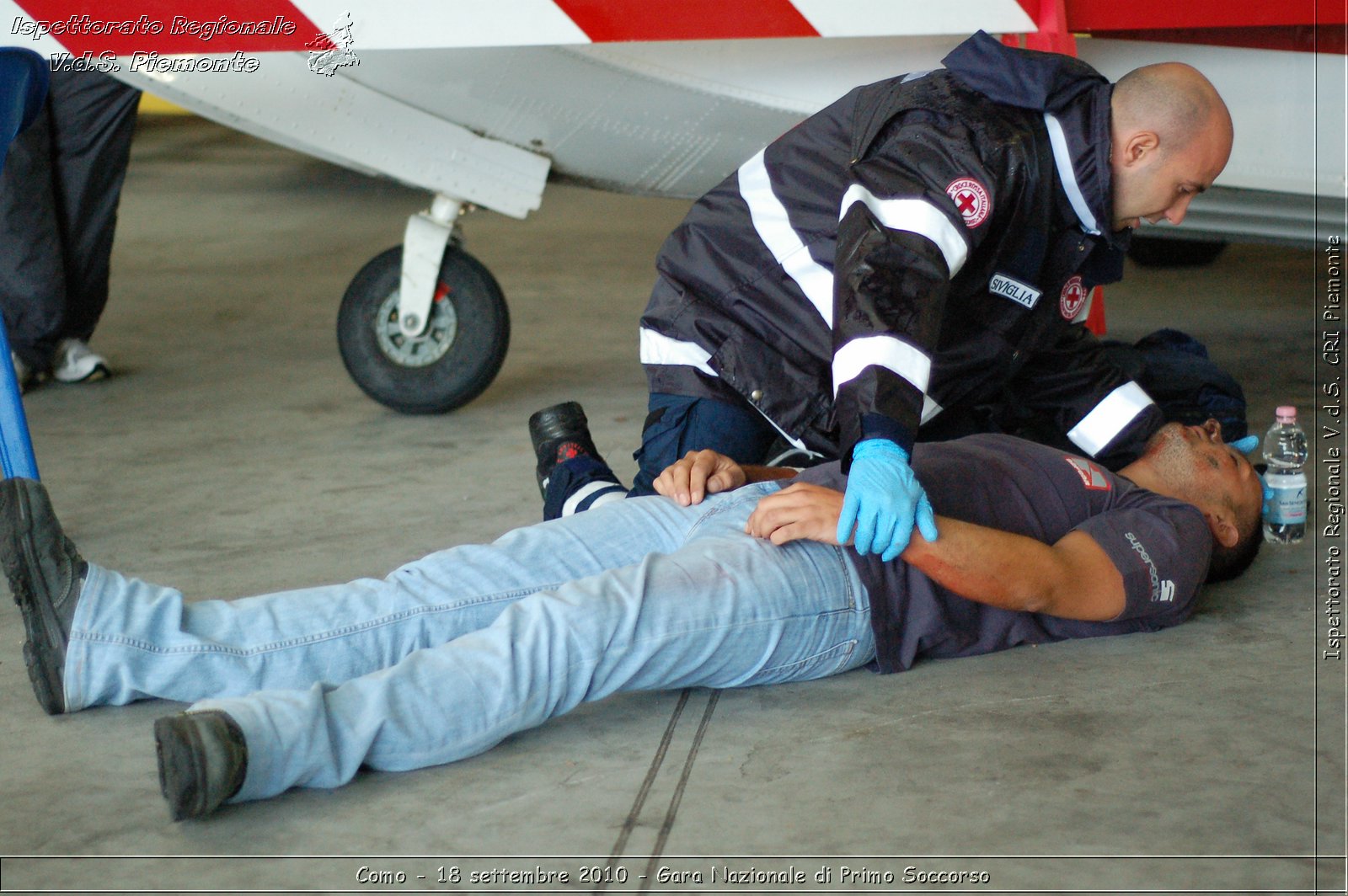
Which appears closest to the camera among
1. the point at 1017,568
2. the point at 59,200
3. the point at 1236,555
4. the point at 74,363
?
the point at 1017,568

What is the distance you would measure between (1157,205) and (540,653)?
1207 millimetres

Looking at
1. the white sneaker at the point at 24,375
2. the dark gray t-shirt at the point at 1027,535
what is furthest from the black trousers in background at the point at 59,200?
the dark gray t-shirt at the point at 1027,535

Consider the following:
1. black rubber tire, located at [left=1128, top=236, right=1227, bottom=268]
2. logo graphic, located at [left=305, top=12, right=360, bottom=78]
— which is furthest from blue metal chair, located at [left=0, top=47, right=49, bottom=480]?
black rubber tire, located at [left=1128, top=236, right=1227, bottom=268]

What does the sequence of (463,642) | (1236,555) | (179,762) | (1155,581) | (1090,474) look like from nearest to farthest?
1. (179,762)
2. (463,642)
3. (1155,581)
4. (1090,474)
5. (1236,555)

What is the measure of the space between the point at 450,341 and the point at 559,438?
0.98 meters

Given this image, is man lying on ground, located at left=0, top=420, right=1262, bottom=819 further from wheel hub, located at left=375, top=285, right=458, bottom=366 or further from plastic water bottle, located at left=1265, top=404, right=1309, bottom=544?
wheel hub, located at left=375, top=285, right=458, bottom=366

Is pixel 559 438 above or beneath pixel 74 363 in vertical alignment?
beneath

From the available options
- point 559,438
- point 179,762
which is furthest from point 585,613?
point 559,438

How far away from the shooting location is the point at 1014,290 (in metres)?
2.23

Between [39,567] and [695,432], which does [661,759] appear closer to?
[695,432]

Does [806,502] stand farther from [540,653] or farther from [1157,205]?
[1157,205]

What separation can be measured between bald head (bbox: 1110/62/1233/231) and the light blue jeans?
2.55ft

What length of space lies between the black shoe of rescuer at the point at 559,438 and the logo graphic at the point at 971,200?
984 mm

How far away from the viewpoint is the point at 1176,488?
2.30 metres
